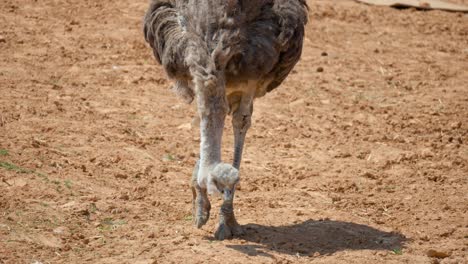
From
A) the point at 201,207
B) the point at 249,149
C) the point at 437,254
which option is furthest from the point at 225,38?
the point at 249,149

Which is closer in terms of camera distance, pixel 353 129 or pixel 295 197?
pixel 295 197

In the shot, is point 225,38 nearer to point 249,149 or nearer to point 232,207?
point 232,207

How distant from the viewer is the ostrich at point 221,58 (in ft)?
20.6

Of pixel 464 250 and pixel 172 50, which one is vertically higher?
pixel 172 50

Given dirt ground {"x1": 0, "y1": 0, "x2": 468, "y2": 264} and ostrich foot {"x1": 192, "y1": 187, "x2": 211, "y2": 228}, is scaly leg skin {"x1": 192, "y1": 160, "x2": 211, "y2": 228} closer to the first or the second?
ostrich foot {"x1": 192, "y1": 187, "x2": 211, "y2": 228}

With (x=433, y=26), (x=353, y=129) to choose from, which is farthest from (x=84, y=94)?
(x=433, y=26)

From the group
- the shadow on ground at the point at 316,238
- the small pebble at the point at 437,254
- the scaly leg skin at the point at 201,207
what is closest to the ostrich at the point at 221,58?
the scaly leg skin at the point at 201,207

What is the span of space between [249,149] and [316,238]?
7.56 ft

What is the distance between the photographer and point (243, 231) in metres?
7.04

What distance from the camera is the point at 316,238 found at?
7.10 meters

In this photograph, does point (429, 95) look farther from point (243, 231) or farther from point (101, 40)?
point (243, 231)

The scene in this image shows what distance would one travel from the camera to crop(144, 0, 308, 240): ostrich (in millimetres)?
6277

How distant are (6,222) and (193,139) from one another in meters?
2.82

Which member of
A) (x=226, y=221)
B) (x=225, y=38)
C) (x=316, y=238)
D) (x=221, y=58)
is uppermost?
(x=225, y=38)
